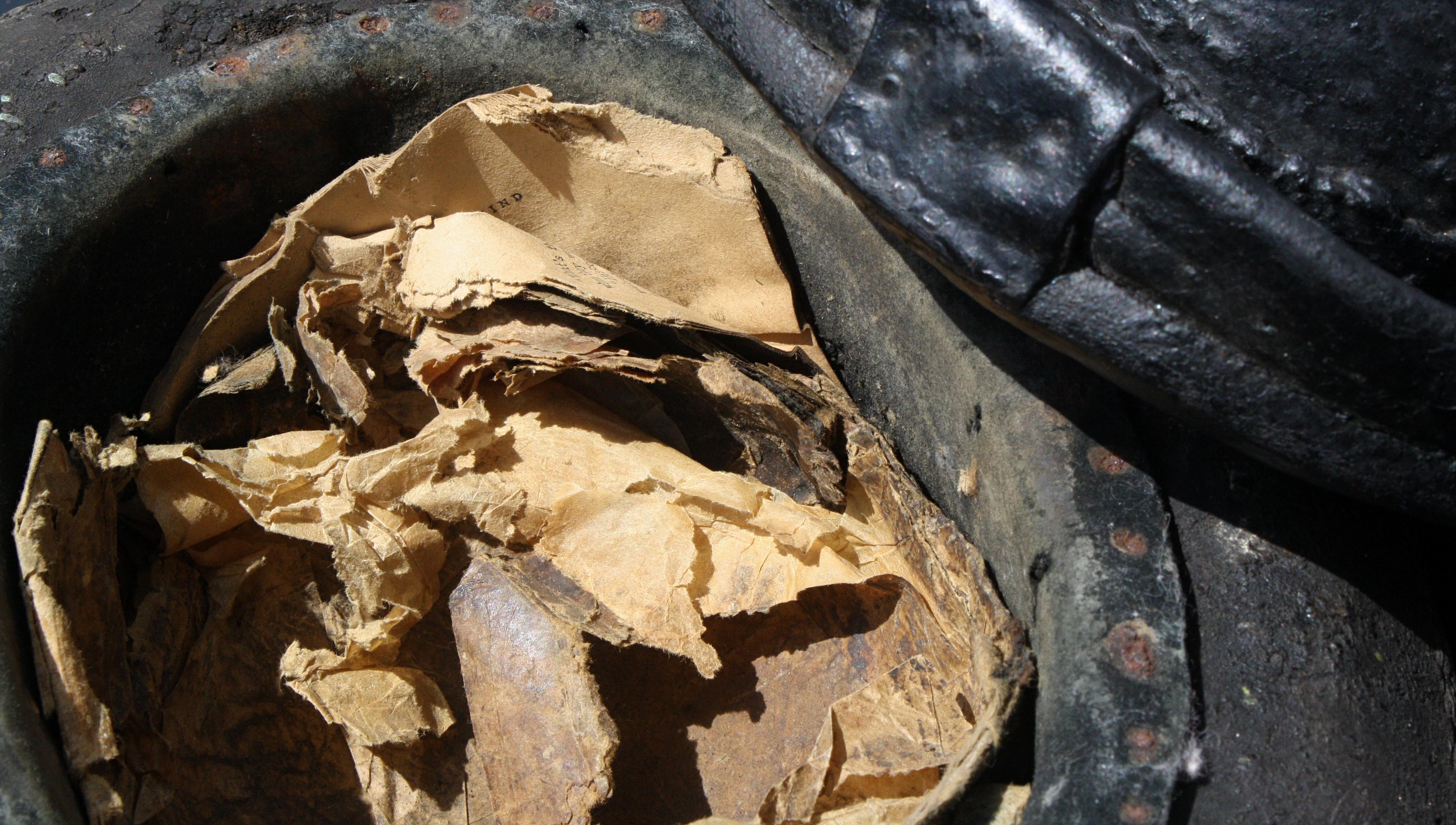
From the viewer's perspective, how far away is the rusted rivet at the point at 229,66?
142 centimetres

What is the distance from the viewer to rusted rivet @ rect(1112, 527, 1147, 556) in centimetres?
97

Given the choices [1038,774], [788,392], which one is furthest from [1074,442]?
[788,392]

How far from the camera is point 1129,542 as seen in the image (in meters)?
0.98

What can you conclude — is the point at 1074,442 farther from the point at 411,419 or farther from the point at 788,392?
the point at 411,419

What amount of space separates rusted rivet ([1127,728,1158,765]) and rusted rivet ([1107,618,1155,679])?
0.16ft

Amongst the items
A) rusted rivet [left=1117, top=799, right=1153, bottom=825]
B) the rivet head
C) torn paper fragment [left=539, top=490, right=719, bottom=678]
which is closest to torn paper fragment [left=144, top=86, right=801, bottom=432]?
the rivet head

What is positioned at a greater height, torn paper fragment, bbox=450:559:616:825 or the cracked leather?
the cracked leather

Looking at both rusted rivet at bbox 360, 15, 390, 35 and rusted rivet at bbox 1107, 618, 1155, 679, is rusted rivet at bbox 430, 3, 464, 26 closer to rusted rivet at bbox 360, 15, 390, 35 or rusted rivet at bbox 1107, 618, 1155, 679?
rusted rivet at bbox 360, 15, 390, 35

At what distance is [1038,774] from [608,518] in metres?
0.63

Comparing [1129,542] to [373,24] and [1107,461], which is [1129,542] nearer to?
[1107,461]

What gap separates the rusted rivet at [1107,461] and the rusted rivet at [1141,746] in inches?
10.0

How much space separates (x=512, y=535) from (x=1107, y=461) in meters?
0.75

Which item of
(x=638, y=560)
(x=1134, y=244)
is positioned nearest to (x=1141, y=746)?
(x=1134, y=244)

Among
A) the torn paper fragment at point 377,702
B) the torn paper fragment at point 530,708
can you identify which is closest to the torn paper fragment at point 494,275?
the torn paper fragment at point 530,708
